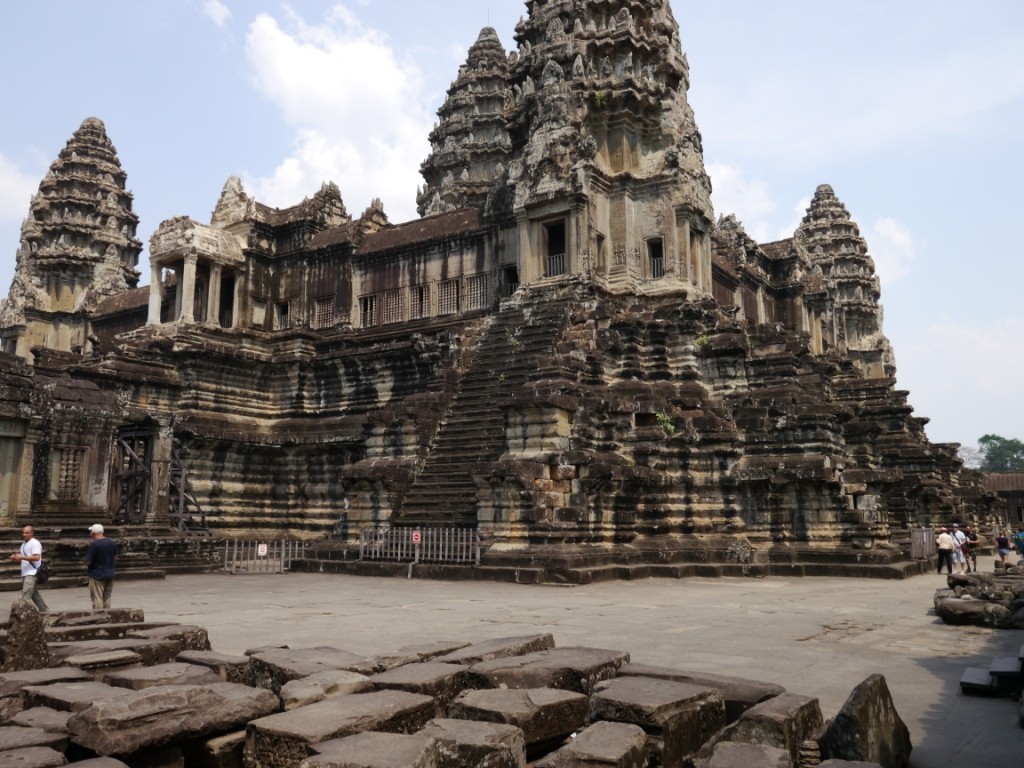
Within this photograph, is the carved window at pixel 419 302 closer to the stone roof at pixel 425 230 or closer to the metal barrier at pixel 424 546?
the stone roof at pixel 425 230

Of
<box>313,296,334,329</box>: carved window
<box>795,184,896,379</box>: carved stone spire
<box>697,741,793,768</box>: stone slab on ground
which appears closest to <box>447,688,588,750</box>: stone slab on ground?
<box>697,741,793,768</box>: stone slab on ground

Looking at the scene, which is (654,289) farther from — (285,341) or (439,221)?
(285,341)

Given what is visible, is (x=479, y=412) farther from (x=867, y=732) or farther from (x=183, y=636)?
(x=867, y=732)

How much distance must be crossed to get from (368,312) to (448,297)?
13.0 feet

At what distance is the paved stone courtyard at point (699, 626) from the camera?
256 inches

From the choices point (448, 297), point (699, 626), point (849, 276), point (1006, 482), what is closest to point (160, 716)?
point (699, 626)

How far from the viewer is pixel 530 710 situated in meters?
5.11

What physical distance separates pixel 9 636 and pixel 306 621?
4.48m

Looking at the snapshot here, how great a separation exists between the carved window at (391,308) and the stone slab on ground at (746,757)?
26053 millimetres

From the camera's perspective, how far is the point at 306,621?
35.7ft

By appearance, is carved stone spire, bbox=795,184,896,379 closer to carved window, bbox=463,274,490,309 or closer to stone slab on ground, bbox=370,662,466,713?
carved window, bbox=463,274,490,309

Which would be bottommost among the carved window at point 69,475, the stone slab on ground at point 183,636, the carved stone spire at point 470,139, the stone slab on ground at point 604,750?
the stone slab on ground at point 604,750

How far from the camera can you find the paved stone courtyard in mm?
6500

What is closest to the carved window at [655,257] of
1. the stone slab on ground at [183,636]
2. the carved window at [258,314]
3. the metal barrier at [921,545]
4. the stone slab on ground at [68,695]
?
the metal barrier at [921,545]
